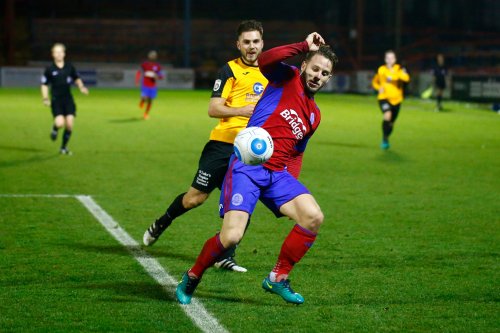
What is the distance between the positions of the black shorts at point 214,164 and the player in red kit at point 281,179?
4.39ft

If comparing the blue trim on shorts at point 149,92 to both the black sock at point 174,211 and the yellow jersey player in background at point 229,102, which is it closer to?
the black sock at point 174,211

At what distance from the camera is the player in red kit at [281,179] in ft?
22.0

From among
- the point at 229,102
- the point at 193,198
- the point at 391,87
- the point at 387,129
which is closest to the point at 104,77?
the point at 391,87

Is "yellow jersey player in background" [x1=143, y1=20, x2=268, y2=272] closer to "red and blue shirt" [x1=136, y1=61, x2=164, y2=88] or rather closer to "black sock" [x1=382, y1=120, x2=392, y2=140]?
"black sock" [x1=382, y1=120, x2=392, y2=140]

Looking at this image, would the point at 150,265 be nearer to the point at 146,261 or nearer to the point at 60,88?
the point at 146,261

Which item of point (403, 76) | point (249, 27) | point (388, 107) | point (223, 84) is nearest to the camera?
point (249, 27)

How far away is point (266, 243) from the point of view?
946 centimetres

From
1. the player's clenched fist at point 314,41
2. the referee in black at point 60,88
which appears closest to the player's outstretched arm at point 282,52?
the player's clenched fist at point 314,41

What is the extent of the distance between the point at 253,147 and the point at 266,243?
10.4 feet

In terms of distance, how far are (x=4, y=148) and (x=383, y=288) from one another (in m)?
12.9

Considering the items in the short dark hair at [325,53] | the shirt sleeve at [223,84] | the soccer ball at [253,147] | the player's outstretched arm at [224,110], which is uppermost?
the short dark hair at [325,53]

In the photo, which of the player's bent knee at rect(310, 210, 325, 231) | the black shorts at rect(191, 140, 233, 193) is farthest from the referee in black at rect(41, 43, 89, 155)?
the player's bent knee at rect(310, 210, 325, 231)

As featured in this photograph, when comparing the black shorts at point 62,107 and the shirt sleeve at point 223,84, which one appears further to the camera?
the black shorts at point 62,107

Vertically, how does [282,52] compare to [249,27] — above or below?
below
